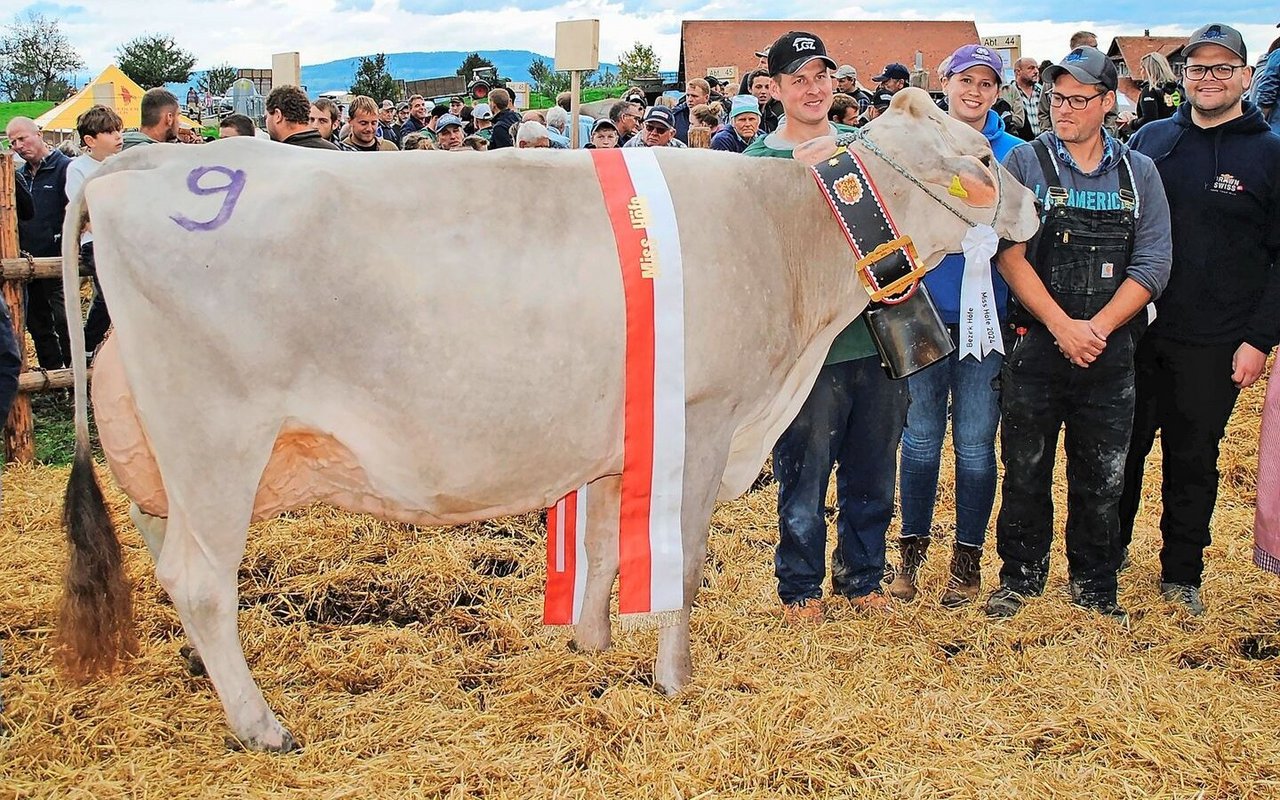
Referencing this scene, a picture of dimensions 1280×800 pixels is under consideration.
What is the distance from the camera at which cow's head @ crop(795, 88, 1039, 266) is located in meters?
3.66

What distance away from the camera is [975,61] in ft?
14.0

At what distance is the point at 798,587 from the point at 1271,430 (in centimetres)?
192

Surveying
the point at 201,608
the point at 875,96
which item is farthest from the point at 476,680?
the point at 875,96

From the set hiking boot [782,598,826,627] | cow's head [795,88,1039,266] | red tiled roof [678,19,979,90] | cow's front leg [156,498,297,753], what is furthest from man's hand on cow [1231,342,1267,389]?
red tiled roof [678,19,979,90]

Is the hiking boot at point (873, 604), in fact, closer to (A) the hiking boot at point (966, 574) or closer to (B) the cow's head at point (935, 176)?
(A) the hiking boot at point (966, 574)

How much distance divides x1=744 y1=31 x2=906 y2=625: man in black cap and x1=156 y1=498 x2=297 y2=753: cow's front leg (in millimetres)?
2067

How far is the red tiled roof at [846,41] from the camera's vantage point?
40.2m

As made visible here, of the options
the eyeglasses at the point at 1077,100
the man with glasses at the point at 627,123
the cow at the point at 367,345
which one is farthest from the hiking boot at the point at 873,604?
the man with glasses at the point at 627,123

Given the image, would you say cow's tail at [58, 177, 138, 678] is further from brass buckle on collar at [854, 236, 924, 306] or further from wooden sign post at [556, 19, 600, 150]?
wooden sign post at [556, 19, 600, 150]

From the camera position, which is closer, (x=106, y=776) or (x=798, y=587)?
→ (x=106, y=776)

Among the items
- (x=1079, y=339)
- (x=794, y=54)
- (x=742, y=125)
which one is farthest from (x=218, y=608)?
(x=742, y=125)

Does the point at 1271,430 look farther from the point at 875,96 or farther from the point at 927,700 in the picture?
the point at 875,96

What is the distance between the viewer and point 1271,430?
4.03 meters

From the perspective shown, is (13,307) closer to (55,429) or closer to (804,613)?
(55,429)
